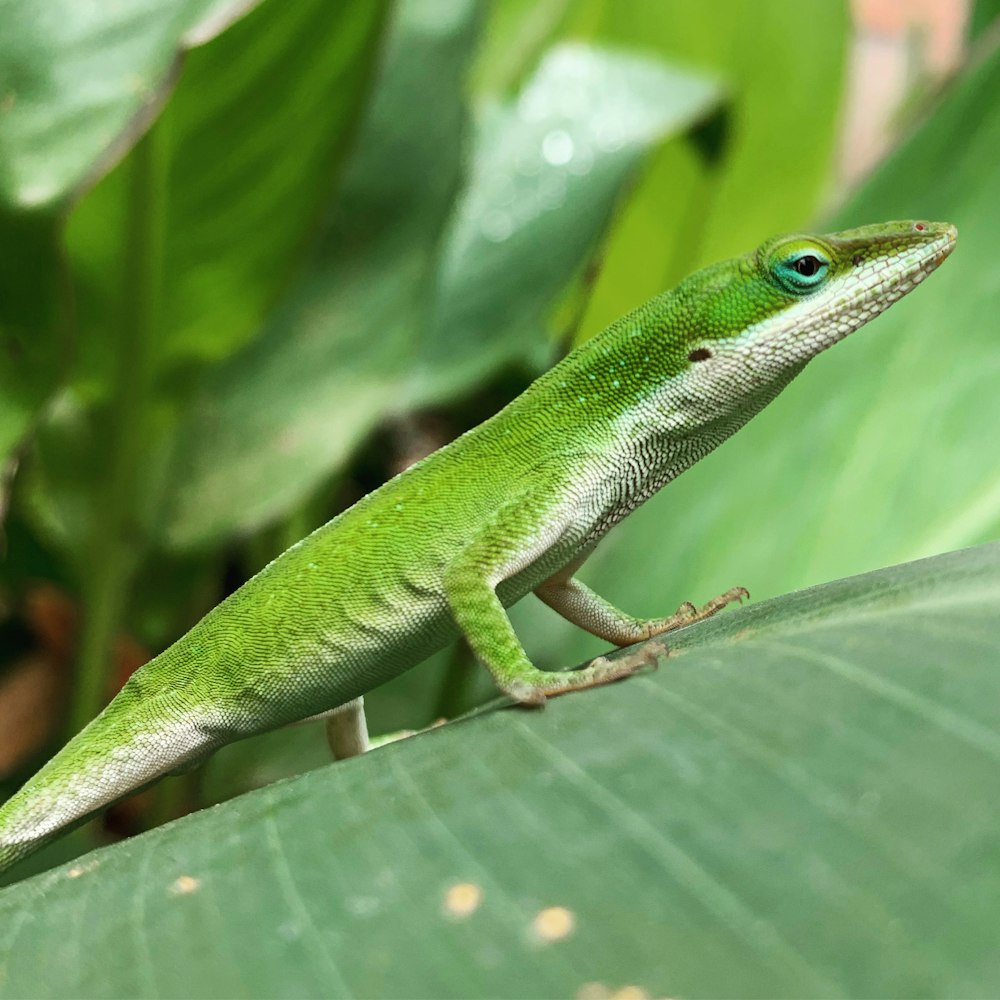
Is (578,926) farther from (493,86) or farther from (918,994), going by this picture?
(493,86)

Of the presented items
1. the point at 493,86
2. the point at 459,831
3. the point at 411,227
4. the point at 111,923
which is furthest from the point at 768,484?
the point at 493,86

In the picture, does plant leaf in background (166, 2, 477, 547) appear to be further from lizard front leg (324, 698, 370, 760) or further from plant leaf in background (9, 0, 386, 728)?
lizard front leg (324, 698, 370, 760)

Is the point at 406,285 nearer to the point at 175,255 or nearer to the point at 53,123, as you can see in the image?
the point at 175,255

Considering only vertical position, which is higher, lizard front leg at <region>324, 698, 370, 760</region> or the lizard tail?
the lizard tail

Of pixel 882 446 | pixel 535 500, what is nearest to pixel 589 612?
pixel 535 500

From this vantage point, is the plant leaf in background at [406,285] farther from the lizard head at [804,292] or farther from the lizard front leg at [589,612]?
the lizard head at [804,292]

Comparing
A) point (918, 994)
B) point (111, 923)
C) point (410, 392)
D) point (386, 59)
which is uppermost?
point (386, 59)

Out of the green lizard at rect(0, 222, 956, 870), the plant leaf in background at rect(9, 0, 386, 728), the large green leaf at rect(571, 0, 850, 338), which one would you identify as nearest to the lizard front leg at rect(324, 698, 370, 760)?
the green lizard at rect(0, 222, 956, 870)

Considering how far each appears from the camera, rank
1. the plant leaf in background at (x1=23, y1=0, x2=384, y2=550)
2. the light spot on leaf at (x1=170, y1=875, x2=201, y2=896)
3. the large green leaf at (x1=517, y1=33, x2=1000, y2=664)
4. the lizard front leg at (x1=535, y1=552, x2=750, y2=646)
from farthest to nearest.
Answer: the plant leaf in background at (x1=23, y1=0, x2=384, y2=550)
the large green leaf at (x1=517, y1=33, x2=1000, y2=664)
the lizard front leg at (x1=535, y1=552, x2=750, y2=646)
the light spot on leaf at (x1=170, y1=875, x2=201, y2=896)
